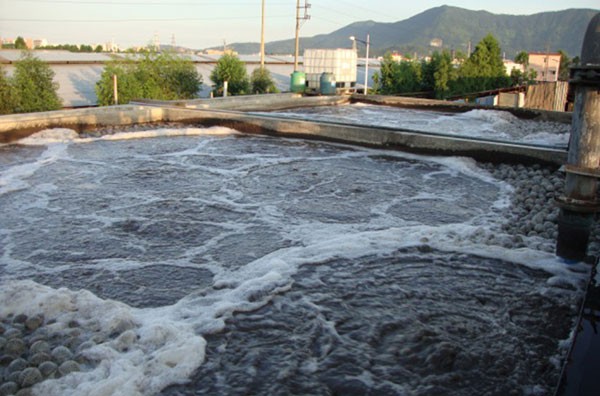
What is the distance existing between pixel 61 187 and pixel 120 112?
15.5 ft

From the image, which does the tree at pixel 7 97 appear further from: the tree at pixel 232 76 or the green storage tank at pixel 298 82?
the tree at pixel 232 76

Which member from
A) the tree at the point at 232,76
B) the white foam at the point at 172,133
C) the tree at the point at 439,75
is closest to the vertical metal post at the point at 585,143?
the white foam at the point at 172,133

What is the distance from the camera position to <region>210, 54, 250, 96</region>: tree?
66.4ft

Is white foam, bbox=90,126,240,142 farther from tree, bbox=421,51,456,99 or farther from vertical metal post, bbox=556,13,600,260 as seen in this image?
tree, bbox=421,51,456,99

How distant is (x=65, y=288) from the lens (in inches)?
146

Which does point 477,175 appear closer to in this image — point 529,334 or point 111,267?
point 529,334

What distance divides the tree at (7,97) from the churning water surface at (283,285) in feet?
22.9

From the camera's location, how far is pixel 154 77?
18266 mm

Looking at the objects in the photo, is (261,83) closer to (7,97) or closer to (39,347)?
(7,97)

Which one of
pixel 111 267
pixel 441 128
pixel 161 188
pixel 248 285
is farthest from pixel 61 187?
pixel 441 128

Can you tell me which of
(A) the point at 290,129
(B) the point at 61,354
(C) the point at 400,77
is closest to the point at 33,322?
(B) the point at 61,354

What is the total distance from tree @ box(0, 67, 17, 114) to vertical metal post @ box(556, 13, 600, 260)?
12.8 meters

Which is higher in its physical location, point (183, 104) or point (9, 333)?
point (183, 104)

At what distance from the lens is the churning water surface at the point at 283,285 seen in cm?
281
